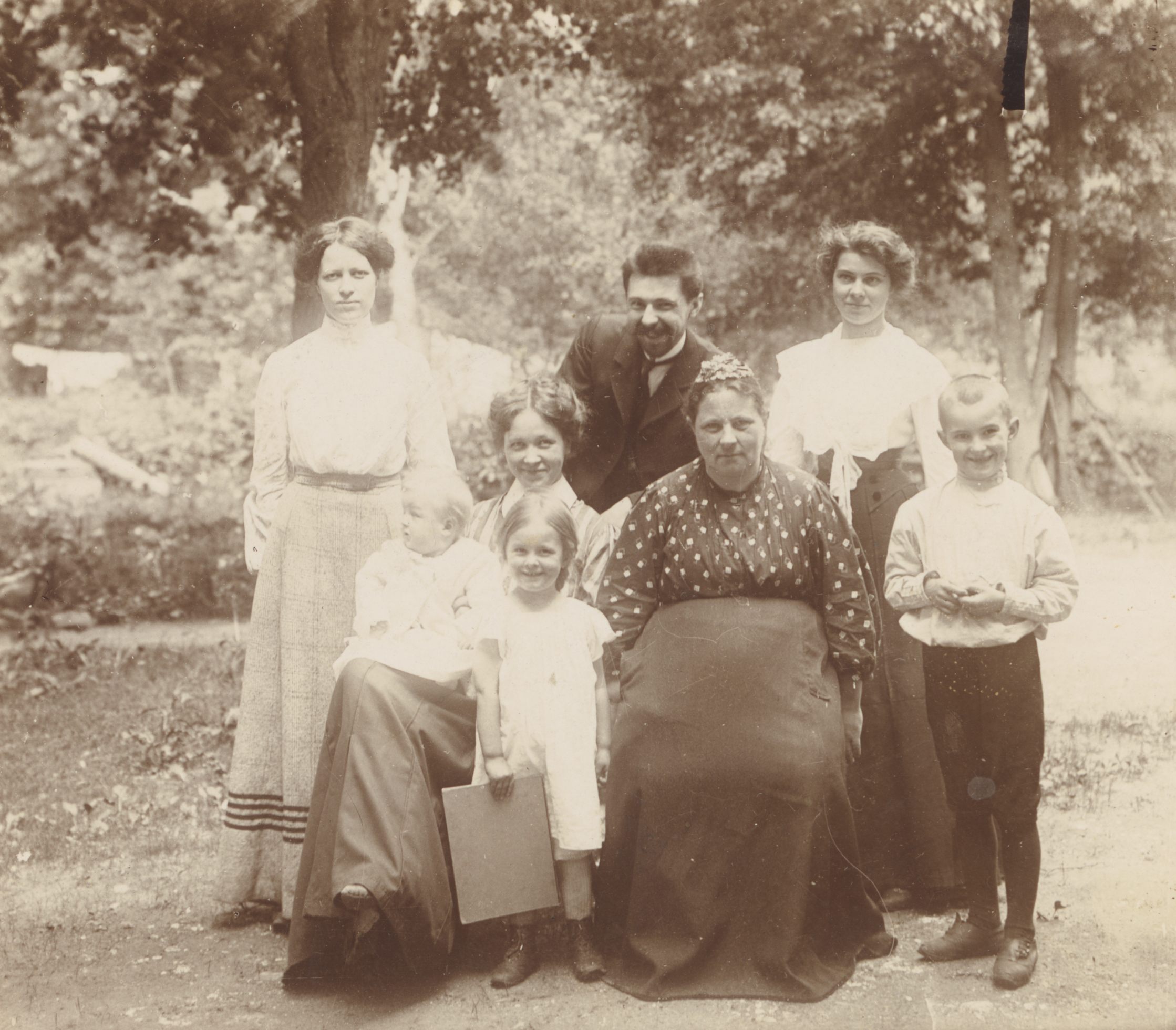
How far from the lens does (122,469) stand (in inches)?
434

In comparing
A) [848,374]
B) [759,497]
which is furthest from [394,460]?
[848,374]

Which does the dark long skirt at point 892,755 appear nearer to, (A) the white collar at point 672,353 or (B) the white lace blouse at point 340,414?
(A) the white collar at point 672,353

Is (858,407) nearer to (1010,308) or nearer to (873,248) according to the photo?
(873,248)

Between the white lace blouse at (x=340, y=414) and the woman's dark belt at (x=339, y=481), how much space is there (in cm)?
2

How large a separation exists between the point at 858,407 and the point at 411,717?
1794 mm

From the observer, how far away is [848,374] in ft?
13.2

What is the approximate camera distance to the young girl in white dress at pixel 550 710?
11.0ft

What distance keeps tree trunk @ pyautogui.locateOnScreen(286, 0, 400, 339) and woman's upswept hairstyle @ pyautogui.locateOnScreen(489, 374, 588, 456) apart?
200 centimetres

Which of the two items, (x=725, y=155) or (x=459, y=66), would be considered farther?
(x=725, y=155)

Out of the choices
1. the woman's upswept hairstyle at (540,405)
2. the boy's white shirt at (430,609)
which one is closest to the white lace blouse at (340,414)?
the woman's upswept hairstyle at (540,405)

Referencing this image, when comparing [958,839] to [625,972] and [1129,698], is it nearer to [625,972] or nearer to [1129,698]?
[625,972]

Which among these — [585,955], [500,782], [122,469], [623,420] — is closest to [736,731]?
[500,782]

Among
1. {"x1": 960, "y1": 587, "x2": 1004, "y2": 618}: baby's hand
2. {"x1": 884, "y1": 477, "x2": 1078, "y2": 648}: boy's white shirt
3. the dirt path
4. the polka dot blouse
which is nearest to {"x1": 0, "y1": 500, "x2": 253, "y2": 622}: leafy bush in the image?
the dirt path

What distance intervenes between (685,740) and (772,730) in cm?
24
